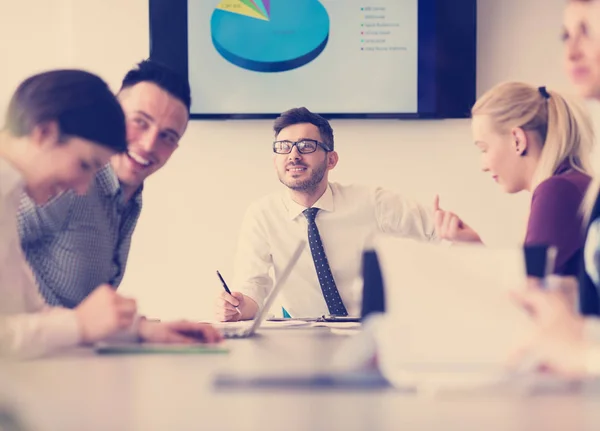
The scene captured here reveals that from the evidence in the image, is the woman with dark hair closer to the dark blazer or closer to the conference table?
the conference table

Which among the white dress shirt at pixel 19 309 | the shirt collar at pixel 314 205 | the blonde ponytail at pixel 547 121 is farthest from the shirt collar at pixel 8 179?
the shirt collar at pixel 314 205

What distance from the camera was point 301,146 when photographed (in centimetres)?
309

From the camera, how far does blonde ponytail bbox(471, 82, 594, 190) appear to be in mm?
1952

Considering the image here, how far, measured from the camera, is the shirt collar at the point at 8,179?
4.13 ft

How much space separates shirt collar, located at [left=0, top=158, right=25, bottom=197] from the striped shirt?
57 cm

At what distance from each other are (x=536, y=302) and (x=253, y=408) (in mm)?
353

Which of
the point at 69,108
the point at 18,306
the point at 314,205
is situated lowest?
the point at 314,205

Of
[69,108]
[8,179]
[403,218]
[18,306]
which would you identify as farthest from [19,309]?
[403,218]

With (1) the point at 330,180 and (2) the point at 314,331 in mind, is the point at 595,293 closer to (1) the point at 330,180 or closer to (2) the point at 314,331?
(2) the point at 314,331

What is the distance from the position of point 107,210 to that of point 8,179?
904mm

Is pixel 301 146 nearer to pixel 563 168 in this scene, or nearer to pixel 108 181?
pixel 108 181

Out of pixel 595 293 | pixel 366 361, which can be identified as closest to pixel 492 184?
pixel 595 293

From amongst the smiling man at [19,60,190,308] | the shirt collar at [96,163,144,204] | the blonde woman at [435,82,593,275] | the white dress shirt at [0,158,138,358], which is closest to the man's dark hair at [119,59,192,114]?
the smiling man at [19,60,190,308]

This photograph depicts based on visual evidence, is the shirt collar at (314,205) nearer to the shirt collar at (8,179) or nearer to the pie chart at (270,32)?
the pie chart at (270,32)
